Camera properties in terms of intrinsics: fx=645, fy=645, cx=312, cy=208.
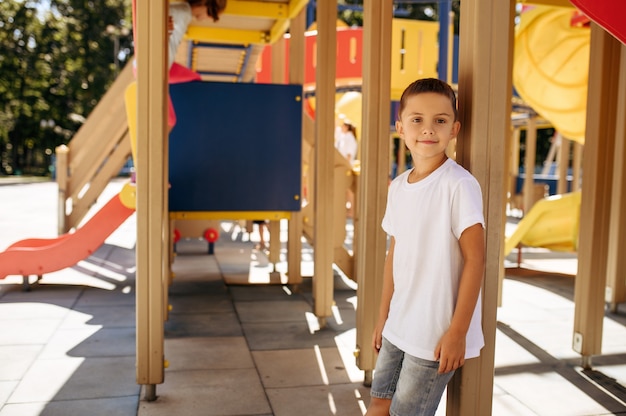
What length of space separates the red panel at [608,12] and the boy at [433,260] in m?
0.65

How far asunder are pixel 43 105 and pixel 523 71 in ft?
135

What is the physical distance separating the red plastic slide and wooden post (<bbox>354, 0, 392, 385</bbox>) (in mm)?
3627

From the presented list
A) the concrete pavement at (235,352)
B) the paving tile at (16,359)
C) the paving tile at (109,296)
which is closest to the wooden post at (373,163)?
the concrete pavement at (235,352)

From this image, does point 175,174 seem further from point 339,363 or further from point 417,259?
point 417,259

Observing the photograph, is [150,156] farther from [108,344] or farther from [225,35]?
[225,35]

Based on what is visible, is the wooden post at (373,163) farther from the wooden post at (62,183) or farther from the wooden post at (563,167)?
the wooden post at (563,167)

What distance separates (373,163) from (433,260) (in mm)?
1489

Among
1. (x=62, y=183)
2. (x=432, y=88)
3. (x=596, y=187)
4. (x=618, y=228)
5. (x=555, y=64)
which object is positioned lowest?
(x=618, y=228)

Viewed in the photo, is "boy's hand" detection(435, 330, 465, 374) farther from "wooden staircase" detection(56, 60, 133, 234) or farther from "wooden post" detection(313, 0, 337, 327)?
"wooden staircase" detection(56, 60, 133, 234)

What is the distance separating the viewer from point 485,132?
7.63 feet

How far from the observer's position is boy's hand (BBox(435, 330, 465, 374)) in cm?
210

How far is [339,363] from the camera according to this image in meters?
4.18

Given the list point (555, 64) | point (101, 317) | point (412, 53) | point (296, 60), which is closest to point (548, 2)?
point (296, 60)

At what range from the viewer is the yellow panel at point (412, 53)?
46.7 feet
